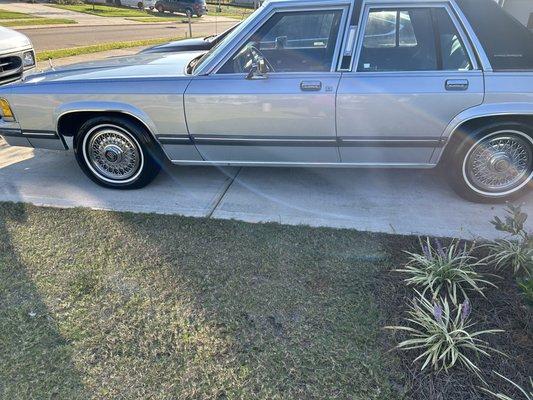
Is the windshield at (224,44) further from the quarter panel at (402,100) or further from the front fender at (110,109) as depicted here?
the quarter panel at (402,100)

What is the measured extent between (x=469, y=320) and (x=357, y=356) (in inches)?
27.4

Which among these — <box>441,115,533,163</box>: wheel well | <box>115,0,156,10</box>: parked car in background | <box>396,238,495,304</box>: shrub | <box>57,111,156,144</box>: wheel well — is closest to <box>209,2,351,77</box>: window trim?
<box>57,111,156,144</box>: wheel well

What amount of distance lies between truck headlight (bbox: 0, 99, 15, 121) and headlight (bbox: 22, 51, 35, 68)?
2.43m

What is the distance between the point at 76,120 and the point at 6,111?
25.4 inches

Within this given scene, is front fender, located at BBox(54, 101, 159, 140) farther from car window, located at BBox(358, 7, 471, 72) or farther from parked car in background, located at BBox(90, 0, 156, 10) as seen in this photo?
parked car in background, located at BBox(90, 0, 156, 10)

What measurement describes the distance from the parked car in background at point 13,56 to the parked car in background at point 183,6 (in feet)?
90.4

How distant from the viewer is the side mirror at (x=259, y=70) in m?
3.51

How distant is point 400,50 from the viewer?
365cm

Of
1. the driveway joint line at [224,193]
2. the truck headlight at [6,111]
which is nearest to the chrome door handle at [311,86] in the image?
the driveway joint line at [224,193]

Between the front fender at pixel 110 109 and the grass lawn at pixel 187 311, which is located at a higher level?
the front fender at pixel 110 109

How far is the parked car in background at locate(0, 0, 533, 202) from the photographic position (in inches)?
136

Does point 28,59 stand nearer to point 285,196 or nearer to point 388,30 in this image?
point 285,196

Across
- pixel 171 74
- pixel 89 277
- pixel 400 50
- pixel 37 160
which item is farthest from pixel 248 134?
pixel 37 160

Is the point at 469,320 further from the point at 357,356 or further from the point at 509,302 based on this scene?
the point at 357,356
